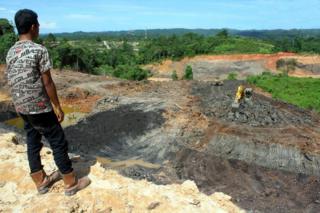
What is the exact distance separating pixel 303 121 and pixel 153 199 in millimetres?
9436

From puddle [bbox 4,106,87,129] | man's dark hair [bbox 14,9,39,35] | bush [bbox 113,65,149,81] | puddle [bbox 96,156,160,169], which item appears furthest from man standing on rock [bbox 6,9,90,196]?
bush [bbox 113,65,149,81]

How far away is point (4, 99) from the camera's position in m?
16.5

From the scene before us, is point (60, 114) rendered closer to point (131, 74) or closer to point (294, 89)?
point (294, 89)

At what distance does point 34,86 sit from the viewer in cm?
384

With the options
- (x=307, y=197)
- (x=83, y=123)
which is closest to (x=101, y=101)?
(x=83, y=123)

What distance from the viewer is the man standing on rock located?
12.4 ft

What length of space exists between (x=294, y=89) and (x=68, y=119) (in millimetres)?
12432

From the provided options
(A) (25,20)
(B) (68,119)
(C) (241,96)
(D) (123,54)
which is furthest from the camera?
(D) (123,54)

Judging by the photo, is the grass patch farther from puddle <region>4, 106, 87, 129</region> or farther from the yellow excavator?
puddle <region>4, 106, 87, 129</region>

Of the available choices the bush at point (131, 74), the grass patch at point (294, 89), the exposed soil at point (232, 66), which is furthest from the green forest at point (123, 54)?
the grass patch at point (294, 89)

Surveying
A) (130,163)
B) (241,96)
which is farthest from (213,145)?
(241,96)

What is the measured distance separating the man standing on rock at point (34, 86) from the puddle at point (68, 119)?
9.70 meters

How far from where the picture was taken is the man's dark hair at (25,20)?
147 inches

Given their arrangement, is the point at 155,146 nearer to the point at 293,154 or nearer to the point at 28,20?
the point at 293,154
